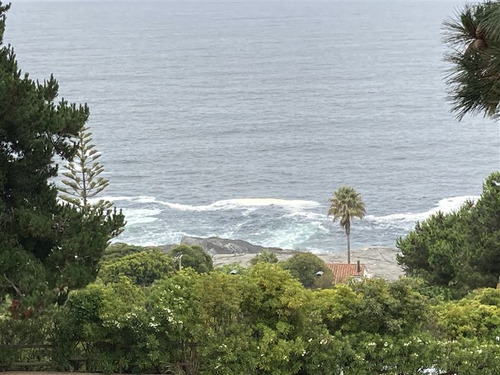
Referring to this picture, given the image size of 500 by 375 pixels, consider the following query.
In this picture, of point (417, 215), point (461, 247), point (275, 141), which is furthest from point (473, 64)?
point (275, 141)

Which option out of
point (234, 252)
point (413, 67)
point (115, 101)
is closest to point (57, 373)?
point (234, 252)

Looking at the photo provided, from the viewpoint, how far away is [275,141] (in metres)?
86.0

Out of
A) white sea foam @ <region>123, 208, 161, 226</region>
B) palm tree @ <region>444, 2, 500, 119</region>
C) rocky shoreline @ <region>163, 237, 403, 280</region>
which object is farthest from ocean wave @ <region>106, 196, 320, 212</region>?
palm tree @ <region>444, 2, 500, 119</region>

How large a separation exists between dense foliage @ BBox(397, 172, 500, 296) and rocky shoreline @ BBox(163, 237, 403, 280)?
54.4 feet

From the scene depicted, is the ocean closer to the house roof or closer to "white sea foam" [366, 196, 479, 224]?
"white sea foam" [366, 196, 479, 224]

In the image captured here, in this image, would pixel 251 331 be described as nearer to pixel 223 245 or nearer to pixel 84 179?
pixel 84 179

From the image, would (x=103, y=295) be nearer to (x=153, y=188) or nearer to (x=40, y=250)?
(x=40, y=250)

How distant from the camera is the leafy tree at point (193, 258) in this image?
40031mm

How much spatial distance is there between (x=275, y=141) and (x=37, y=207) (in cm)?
7607

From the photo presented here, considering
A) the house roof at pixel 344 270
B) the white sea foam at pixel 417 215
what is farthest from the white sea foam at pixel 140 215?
the house roof at pixel 344 270

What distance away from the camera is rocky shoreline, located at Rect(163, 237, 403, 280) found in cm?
4715

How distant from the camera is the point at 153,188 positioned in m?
66.6

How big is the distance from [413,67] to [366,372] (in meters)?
137

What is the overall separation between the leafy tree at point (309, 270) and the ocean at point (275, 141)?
10.9 m
